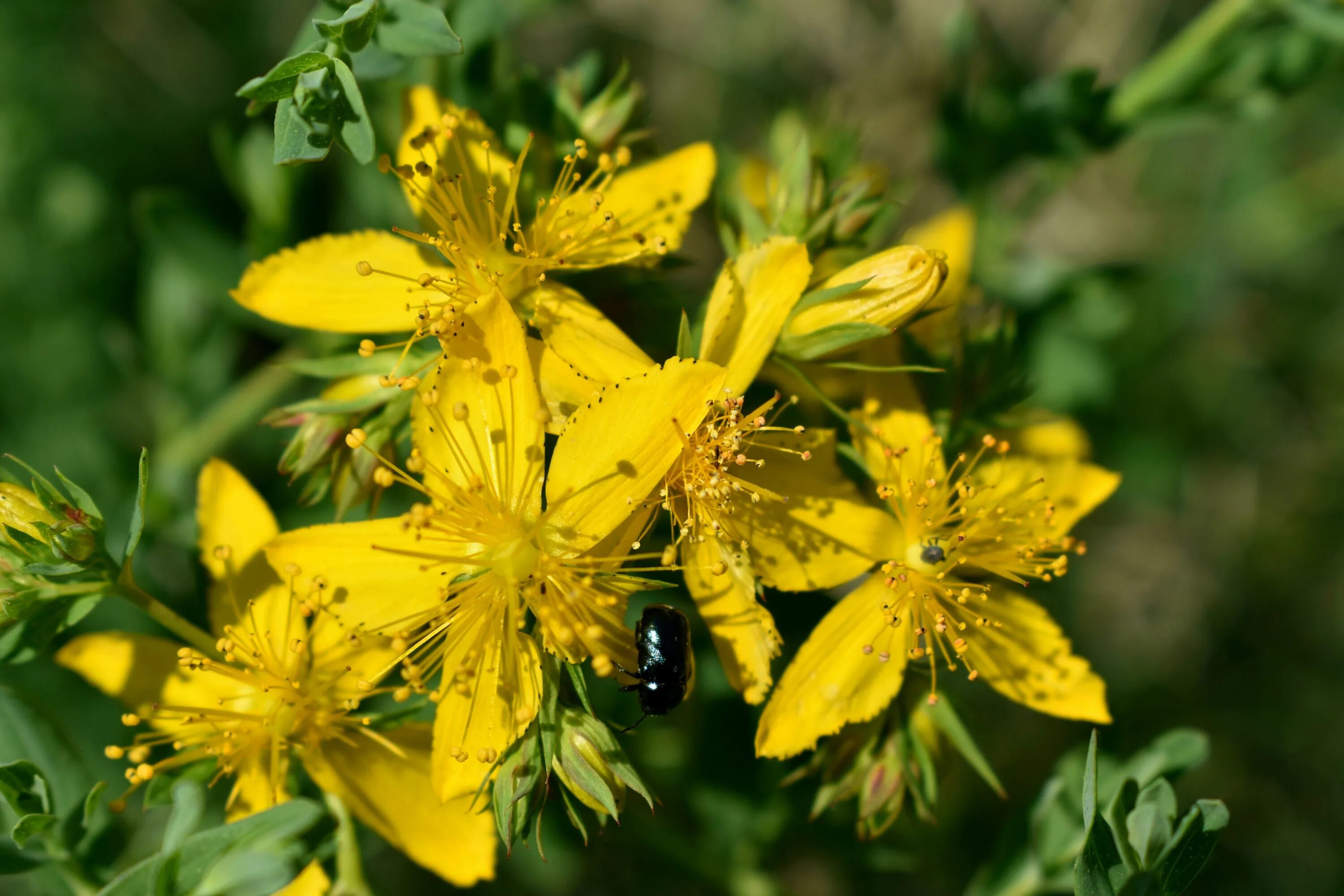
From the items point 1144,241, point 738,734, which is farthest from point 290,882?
point 1144,241

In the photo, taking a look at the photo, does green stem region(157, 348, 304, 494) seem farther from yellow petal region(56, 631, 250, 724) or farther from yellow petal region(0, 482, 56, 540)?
yellow petal region(0, 482, 56, 540)

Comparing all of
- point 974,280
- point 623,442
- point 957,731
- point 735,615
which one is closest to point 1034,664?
point 957,731

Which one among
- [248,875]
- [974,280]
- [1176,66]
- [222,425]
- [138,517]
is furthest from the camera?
[974,280]

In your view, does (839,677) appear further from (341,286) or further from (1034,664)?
(341,286)

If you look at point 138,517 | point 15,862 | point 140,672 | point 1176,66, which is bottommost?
point 15,862

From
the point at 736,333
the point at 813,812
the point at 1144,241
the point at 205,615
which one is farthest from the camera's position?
the point at 1144,241

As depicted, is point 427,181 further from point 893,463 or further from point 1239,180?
point 1239,180

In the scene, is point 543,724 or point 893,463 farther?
point 893,463
